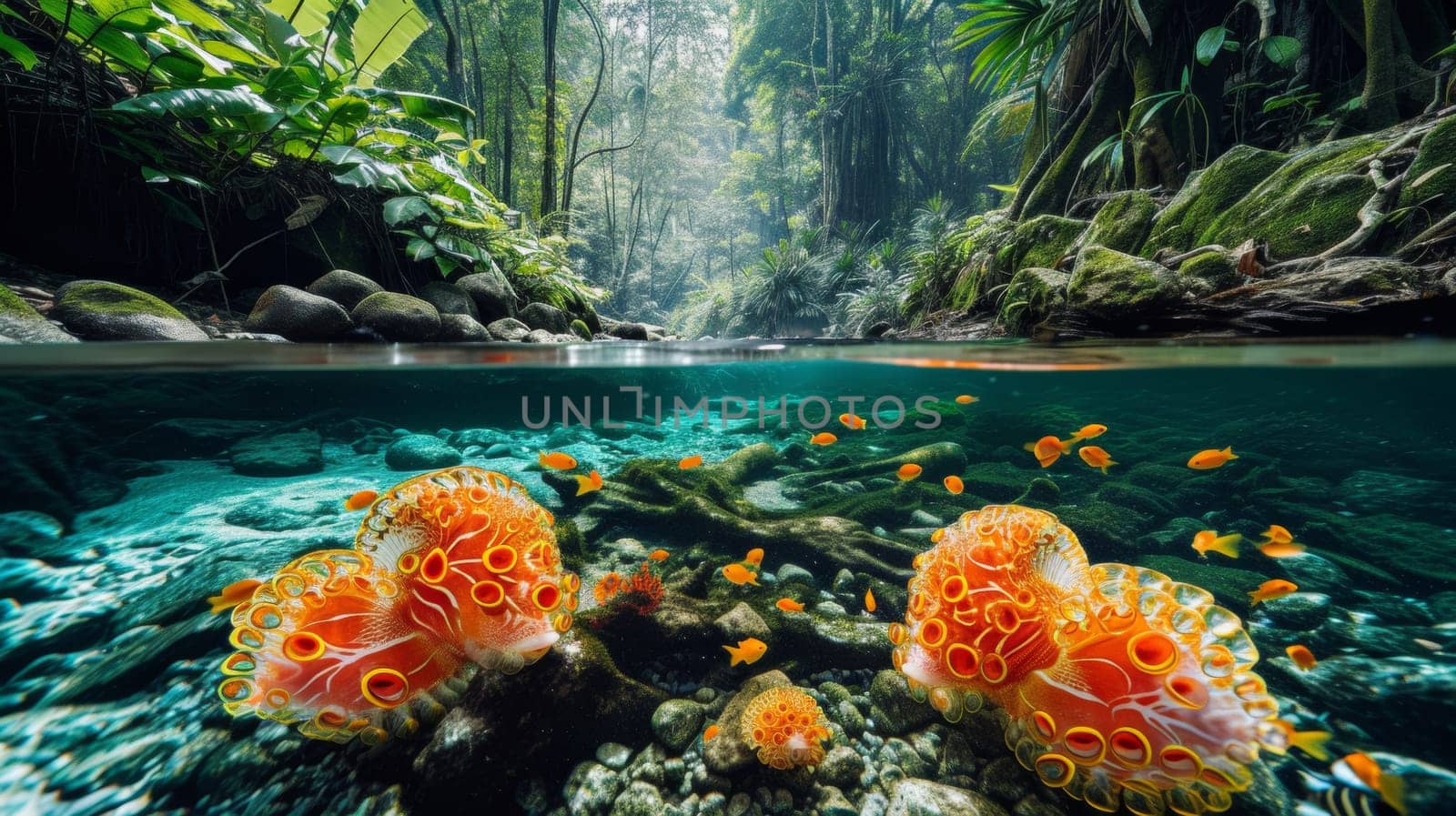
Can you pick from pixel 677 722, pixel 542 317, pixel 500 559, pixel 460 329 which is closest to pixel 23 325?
pixel 460 329

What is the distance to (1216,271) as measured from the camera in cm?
416

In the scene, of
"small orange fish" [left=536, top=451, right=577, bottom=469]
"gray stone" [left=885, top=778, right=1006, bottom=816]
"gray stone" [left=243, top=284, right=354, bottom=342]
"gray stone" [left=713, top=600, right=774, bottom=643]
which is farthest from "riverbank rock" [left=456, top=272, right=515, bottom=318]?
"gray stone" [left=885, top=778, right=1006, bottom=816]

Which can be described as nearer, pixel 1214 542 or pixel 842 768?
pixel 842 768

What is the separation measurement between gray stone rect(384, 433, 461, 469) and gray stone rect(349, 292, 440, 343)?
121 cm

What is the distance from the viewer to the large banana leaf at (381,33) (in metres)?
6.29

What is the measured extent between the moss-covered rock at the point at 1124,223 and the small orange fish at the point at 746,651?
20.9 feet

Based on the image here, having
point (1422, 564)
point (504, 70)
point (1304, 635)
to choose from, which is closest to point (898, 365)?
point (1304, 635)

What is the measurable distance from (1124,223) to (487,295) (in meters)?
8.86

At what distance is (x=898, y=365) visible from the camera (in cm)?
621

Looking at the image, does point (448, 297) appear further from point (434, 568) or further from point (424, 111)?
point (434, 568)

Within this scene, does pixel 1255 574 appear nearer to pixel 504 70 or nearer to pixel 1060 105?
pixel 1060 105

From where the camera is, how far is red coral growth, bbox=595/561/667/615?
2.85 meters

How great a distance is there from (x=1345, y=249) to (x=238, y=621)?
25.7 feet

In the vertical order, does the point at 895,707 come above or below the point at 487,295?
below
